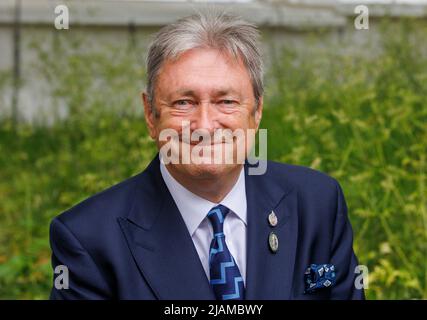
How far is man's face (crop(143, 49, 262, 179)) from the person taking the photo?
6.90ft

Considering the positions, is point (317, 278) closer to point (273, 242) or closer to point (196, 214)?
point (273, 242)

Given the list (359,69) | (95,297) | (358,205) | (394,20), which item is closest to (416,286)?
(358,205)

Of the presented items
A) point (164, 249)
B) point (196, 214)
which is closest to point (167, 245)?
point (164, 249)

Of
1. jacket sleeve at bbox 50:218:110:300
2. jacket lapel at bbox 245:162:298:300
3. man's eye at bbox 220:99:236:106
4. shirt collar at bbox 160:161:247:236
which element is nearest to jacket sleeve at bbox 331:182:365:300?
jacket lapel at bbox 245:162:298:300

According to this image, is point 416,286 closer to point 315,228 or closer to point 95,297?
point 315,228

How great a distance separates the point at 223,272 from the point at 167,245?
6.7 inches

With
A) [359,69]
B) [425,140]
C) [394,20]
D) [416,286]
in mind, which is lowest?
[416,286]

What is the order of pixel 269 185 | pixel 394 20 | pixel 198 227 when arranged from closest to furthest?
pixel 198 227 < pixel 269 185 < pixel 394 20

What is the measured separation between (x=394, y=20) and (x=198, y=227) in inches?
195

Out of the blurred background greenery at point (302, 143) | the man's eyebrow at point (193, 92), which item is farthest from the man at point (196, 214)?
the blurred background greenery at point (302, 143)

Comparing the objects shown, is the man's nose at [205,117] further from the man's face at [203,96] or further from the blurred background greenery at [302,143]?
the blurred background greenery at [302,143]

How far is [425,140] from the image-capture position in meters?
4.15

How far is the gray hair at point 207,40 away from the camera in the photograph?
2.13 meters

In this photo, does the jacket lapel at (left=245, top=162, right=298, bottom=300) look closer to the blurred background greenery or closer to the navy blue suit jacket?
the navy blue suit jacket
